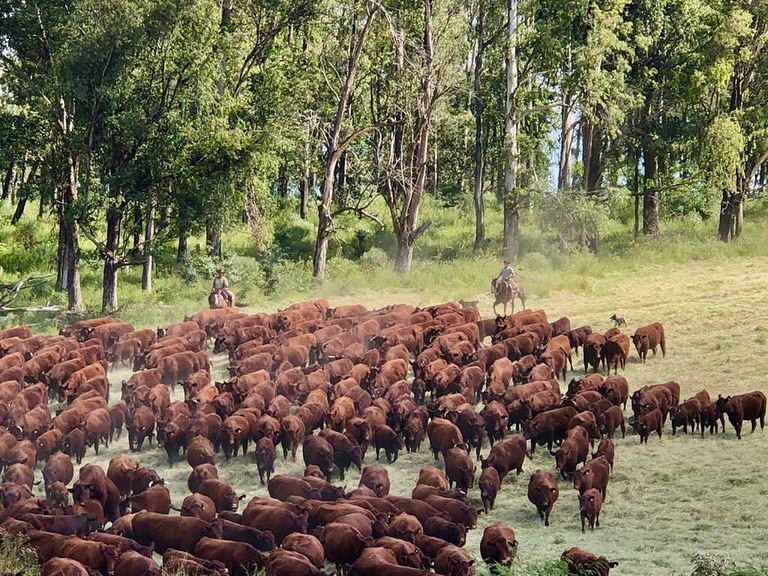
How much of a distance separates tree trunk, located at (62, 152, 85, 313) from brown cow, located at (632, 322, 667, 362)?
15455 millimetres

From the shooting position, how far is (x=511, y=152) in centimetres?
3366

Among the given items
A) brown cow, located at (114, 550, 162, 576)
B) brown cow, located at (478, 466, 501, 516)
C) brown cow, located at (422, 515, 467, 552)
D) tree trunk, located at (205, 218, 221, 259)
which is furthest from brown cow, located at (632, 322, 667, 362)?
tree trunk, located at (205, 218, 221, 259)

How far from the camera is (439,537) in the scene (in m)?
11.8

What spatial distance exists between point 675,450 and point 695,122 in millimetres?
21870

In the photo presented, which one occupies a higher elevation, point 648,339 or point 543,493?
point 648,339

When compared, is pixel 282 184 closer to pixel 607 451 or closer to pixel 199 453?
pixel 199 453

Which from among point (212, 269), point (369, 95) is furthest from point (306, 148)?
point (369, 95)

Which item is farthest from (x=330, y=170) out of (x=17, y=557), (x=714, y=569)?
(x=714, y=569)

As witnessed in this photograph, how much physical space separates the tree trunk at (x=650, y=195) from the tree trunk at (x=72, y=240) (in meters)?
18.8

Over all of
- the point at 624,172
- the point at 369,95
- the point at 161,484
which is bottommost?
the point at 161,484

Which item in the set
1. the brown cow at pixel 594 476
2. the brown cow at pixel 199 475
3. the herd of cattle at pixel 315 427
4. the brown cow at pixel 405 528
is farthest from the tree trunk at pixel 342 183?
the brown cow at pixel 405 528

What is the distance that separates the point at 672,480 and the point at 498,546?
13.1 feet

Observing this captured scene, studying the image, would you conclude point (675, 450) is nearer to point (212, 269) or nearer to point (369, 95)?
point (212, 269)

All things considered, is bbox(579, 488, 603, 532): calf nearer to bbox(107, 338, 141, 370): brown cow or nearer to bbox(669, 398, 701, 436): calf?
bbox(669, 398, 701, 436): calf
